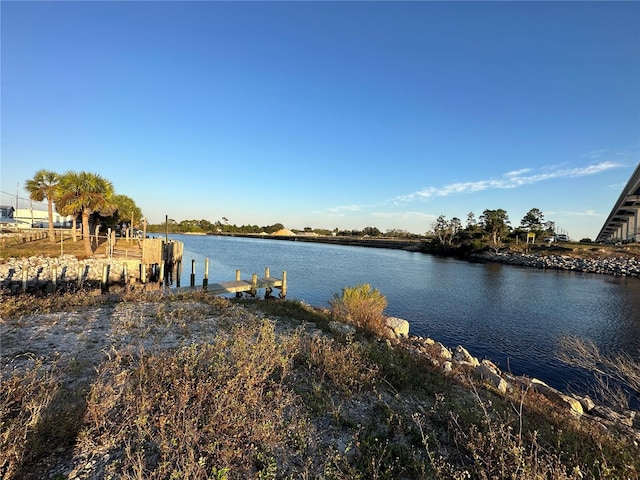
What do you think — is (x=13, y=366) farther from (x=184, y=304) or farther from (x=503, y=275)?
(x=503, y=275)

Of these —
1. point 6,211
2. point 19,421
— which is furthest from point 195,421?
point 6,211

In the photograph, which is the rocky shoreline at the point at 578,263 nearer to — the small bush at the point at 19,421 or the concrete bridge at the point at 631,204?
the concrete bridge at the point at 631,204

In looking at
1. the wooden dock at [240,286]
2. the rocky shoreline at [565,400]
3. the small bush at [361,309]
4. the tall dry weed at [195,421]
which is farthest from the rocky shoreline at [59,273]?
the rocky shoreline at [565,400]

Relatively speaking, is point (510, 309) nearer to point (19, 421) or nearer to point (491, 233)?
point (19, 421)

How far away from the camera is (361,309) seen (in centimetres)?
1424

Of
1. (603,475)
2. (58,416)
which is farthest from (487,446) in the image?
(58,416)

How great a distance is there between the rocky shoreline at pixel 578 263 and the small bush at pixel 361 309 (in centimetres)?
4379

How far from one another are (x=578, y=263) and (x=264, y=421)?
58.4m

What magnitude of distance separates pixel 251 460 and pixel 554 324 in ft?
70.6

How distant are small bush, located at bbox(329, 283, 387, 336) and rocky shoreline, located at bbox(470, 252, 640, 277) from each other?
43786mm

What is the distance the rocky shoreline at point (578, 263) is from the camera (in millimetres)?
42875

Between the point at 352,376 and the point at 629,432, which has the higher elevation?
the point at 352,376

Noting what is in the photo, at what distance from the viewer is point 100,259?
2212 centimetres

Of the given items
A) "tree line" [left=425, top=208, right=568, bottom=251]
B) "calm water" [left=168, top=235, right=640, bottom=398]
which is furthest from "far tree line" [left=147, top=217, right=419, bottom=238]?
"calm water" [left=168, top=235, right=640, bottom=398]
